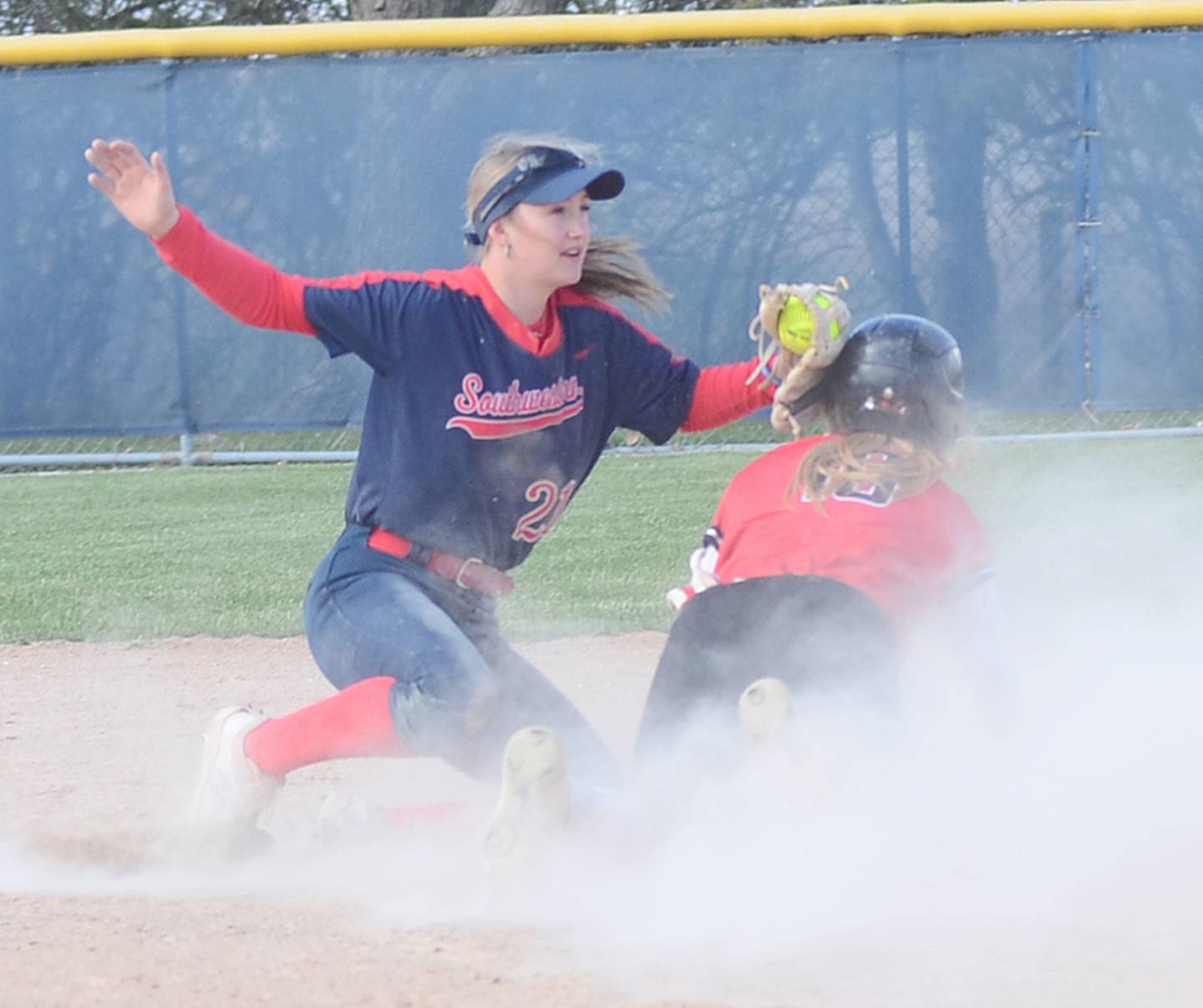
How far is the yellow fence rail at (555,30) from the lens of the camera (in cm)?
818

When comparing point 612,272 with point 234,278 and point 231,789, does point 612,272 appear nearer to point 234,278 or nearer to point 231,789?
point 234,278

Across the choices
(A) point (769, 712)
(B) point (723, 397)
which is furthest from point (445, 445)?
(A) point (769, 712)

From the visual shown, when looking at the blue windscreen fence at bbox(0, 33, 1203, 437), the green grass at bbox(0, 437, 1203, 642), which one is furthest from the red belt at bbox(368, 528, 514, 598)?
the blue windscreen fence at bbox(0, 33, 1203, 437)

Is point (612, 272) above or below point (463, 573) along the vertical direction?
above

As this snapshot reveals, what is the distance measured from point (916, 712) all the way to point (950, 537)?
1.47ft

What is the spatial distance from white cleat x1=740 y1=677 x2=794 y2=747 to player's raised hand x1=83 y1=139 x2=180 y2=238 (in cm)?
116

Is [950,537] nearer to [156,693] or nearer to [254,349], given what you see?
[156,693]

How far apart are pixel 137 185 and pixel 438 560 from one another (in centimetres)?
78

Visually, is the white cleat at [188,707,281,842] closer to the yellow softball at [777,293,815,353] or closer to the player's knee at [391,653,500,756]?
the player's knee at [391,653,500,756]

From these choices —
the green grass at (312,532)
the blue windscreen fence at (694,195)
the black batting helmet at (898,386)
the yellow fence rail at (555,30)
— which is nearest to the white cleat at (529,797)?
the black batting helmet at (898,386)

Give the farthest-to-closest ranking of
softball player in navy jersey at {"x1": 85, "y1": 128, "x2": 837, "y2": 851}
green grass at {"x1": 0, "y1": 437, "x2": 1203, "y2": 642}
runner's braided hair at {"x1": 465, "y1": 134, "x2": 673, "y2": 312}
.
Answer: green grass at {"x1": 0, "y1": 437, "x2": 1203, "y2": 642}
runner's braided hair at {"x1": 465, "y1": 134, "x2": 673, "y2": 312}
softball player in navy jersey at {"x1": 85, "y1": 128, "x2": 837, "y2": 851}

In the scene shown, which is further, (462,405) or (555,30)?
(555,30)

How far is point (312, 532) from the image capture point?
6.53 meters

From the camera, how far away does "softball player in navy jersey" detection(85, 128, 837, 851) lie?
2834 millimetres
